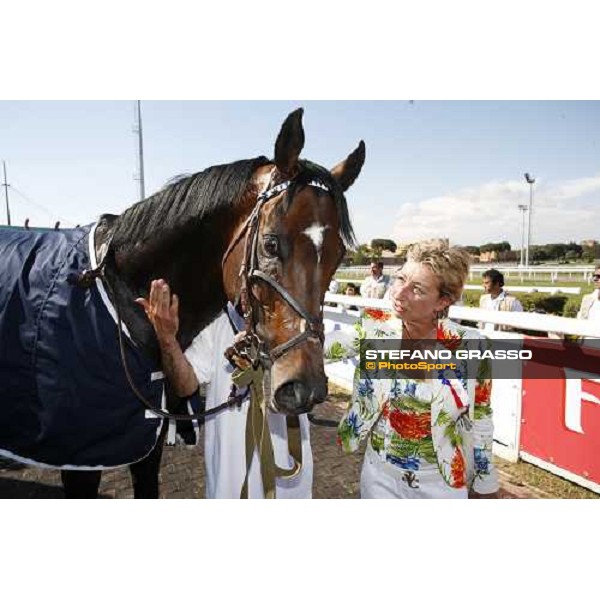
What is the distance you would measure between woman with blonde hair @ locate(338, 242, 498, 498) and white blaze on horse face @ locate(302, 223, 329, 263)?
453mm

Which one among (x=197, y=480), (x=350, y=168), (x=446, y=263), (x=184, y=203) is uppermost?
(x=350, y=168)

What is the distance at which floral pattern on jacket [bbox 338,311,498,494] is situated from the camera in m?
2.07

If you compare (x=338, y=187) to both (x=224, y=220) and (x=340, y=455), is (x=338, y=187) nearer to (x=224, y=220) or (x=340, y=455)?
(x=224, y=220)

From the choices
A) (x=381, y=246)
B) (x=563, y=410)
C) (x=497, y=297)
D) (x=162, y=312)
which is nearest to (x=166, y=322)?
(x=162, y=312)

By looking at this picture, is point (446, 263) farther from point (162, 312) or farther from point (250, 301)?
point (162, 312)

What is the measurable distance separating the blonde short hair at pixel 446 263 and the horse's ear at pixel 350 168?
525mm

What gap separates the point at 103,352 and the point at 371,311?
135cm

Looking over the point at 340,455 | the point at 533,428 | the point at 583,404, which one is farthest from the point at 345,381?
the point at 583,404

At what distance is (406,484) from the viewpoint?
2.12 m

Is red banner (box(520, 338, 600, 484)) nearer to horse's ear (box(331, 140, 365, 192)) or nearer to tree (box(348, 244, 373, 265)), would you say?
tree (box(348, 244, 373, 265))

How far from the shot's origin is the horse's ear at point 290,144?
6.45 feet

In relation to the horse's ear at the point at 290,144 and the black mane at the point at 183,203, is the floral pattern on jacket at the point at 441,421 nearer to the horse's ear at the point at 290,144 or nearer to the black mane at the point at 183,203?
the horse's ear at the point at 290,144

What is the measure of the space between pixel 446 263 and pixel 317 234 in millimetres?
614

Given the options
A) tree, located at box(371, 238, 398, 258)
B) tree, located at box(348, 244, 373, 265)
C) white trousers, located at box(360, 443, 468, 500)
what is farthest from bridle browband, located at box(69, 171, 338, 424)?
tree, located at box(371, 238, 398, 258)
